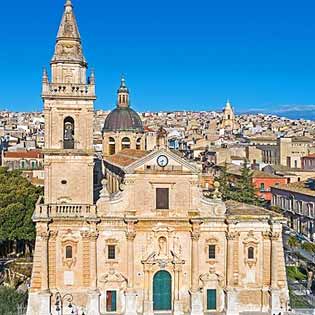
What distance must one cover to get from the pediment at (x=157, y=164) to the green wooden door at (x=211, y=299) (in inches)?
306

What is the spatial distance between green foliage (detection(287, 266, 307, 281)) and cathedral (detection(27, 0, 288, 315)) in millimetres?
8230

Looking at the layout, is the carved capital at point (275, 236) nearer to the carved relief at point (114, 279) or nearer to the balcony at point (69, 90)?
the carved relief at point (114, 279)

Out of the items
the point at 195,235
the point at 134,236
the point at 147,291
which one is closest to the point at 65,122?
the point at 134,236

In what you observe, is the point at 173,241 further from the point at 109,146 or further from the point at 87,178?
the point at 109,146

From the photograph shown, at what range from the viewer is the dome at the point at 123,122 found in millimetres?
56688

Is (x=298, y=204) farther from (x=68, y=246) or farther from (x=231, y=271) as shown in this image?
(x=68, y=246)

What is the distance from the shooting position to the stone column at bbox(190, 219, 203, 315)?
40.0 meters

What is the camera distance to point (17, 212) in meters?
52.2

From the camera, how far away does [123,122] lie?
5653cm

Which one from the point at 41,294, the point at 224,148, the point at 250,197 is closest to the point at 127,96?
the point at 250,197

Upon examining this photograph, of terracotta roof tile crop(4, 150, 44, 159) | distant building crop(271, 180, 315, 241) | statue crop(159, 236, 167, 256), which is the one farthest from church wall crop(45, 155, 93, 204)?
terracotta roof tile crop(4, 150, 44, 159)

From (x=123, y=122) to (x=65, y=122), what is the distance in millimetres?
16453

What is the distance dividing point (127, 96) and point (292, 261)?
20.7 m

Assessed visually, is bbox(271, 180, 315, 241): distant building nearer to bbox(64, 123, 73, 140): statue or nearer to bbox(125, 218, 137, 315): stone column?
bbox(125, 218, 137, 315): stone column
